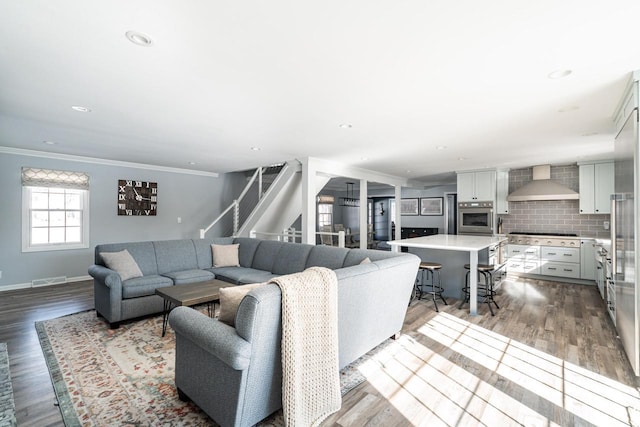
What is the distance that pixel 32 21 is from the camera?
1727 millimetres

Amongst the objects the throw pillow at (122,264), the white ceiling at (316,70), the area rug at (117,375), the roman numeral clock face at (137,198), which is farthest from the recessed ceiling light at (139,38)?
the roman numeral clock face at (137,198)

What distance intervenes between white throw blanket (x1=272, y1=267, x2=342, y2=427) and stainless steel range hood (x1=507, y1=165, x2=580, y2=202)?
606cm

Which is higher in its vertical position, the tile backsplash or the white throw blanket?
the tile backsplash

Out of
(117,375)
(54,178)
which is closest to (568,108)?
(117,375)

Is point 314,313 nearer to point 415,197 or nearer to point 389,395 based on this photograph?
point 389,395

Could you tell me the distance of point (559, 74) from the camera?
2332 millimetres

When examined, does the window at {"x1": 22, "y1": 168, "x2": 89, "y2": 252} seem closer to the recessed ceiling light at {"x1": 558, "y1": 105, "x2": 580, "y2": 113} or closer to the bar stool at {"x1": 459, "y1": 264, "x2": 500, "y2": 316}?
the bar stool at {"x1": 459, "y1": 264, "x2": 500, "y2": 316}

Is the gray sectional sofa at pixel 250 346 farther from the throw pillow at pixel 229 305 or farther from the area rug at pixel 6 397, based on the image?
the area rug at pixel 6 397

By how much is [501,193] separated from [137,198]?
26.4 ft

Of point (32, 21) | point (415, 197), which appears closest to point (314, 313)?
point (32, 21)

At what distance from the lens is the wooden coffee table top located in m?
3.01

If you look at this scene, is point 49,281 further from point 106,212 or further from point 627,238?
point 627,238

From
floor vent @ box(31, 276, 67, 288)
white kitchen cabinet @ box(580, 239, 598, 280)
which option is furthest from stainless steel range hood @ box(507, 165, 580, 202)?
floor vent @ box(31, 276, 67, 288)

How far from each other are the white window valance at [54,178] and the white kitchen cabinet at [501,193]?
8.57 m
